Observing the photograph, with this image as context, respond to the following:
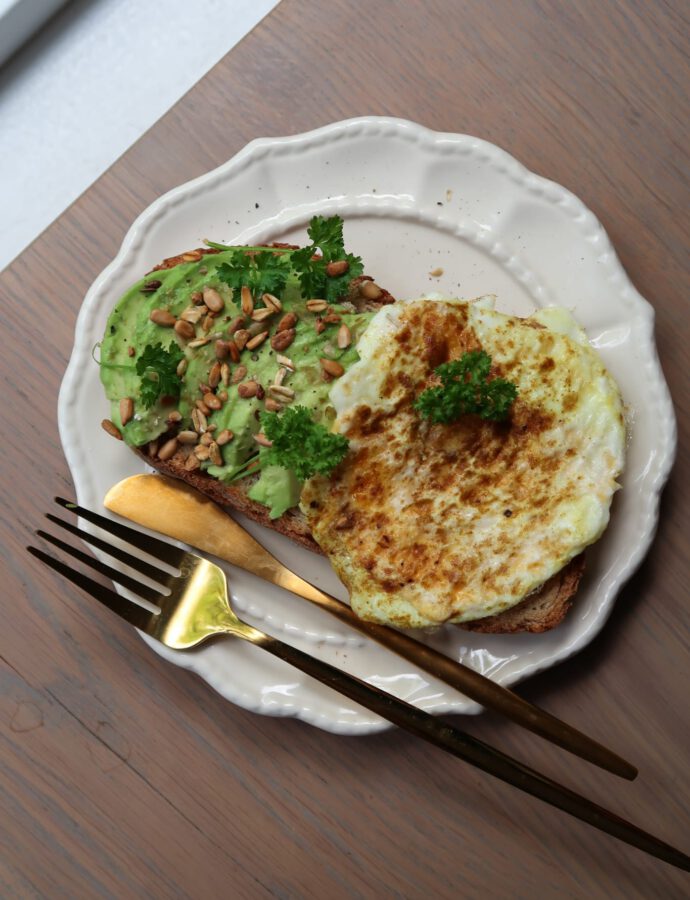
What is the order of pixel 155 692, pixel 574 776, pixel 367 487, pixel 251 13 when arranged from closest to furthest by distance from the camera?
pixel 367 487 → pixel 574 776 → pixel 155 692 → pixel 251 13

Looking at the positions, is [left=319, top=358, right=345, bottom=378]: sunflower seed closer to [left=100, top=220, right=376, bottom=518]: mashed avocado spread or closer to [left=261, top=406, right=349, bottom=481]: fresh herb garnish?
[left=100, top=220, right=376, bottom=518]: mashed avocado spread

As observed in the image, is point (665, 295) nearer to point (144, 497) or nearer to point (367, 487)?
point (367, 487)

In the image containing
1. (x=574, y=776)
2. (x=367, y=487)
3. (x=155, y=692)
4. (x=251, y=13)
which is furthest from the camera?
(x=251, y=13)

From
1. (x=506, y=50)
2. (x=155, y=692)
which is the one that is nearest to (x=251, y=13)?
(x=506, y=50)

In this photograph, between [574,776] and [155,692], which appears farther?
[155,692]

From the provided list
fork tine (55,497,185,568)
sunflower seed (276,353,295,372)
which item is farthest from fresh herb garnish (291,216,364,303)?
fork tine (55,497,185,568)

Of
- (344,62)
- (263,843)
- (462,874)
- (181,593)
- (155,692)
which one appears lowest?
(462,874)
